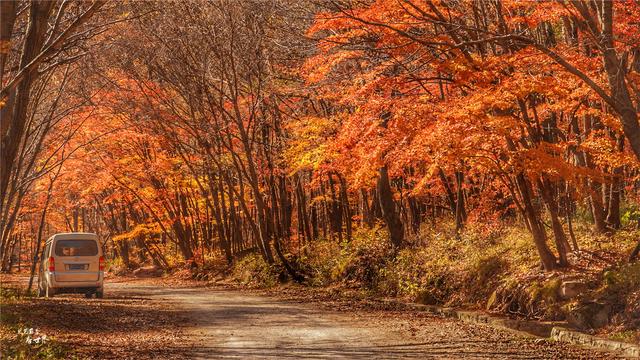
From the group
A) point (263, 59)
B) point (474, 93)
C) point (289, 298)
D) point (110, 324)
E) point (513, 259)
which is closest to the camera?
point (474, 93)

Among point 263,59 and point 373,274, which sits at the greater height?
point 263,59

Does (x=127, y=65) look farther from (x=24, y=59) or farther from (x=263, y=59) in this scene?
(x=24, y=59)

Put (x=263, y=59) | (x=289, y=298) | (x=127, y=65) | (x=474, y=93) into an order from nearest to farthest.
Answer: (x=474, y=93) < (x=289, y=298) < (x=263, y=59) < (x=127, y=65)

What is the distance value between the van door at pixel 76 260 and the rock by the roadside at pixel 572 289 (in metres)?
15.1

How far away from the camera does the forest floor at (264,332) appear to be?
11.3m

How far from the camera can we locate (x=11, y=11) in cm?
984

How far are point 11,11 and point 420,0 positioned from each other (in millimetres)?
9059

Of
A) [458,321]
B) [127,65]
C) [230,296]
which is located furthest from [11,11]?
[127,65]

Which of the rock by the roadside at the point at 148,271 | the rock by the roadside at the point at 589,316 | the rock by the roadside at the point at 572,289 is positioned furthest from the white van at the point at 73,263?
the rock by the roadside at the point at 148,271

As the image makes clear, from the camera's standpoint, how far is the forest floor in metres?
11.3

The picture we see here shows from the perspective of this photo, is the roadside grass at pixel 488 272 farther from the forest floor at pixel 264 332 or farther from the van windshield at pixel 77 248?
the van windshield at pixel 77 248

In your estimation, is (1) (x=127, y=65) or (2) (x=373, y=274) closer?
(2) (x=373, y=274)

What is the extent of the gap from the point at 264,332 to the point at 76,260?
38.8 feet
